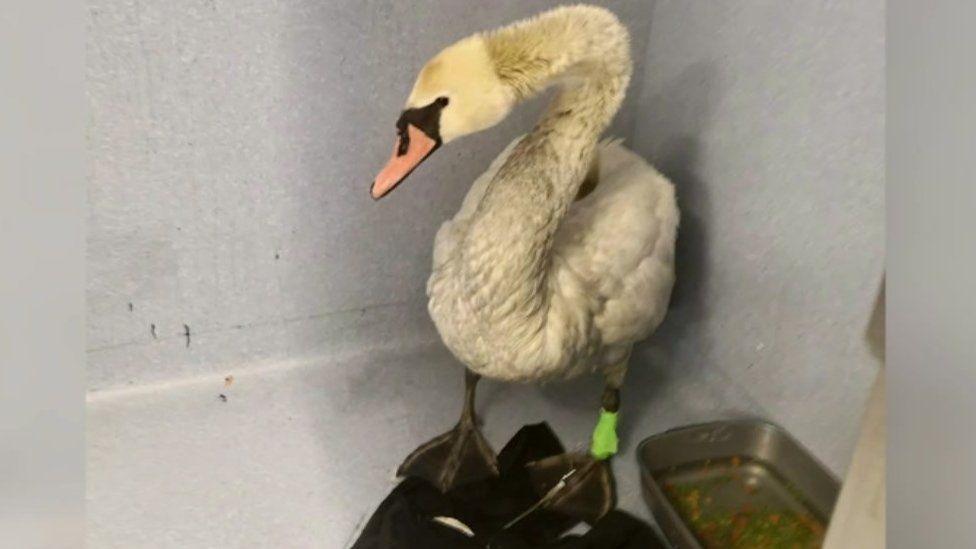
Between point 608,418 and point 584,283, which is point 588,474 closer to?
point 608,418

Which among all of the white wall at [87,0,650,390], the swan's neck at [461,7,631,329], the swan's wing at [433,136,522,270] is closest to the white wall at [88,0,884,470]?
the white wall at [87,0,650,390]

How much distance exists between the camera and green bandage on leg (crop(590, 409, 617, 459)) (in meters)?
1.22

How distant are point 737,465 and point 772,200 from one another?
0.41m

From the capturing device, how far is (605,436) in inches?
48.2

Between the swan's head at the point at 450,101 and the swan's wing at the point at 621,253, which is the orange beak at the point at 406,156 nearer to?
the swan's head at the point at 450,101

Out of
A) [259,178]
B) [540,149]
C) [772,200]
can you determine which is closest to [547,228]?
[540,149]

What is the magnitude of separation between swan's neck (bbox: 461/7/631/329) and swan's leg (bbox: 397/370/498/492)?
0.93 feet

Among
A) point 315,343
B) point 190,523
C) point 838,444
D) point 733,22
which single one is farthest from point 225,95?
point 838,444

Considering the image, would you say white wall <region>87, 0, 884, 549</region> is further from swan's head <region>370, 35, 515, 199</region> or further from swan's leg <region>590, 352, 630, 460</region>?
swan's head <region>370, 35, 515, 199</region>

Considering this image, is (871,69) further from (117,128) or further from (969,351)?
(117,128)

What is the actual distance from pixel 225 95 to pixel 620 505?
2.64 ft

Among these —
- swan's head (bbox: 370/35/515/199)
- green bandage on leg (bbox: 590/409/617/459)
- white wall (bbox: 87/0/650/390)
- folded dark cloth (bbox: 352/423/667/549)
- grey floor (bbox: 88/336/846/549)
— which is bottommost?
grey floor (bbox: 88/336/846/549)

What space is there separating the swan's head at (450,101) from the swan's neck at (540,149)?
0.8 inches

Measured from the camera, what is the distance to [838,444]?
1.09 metres
